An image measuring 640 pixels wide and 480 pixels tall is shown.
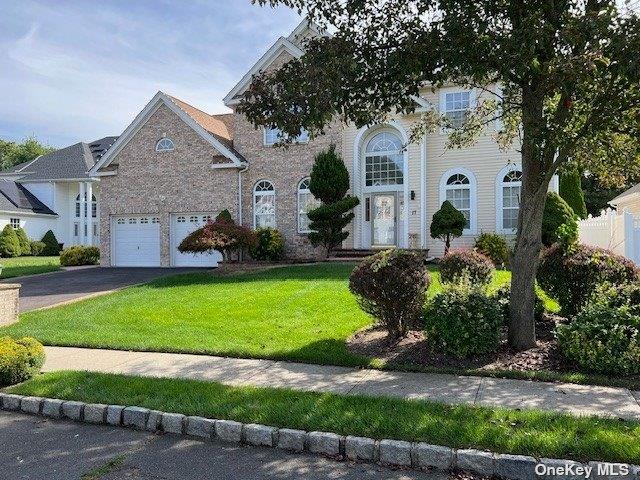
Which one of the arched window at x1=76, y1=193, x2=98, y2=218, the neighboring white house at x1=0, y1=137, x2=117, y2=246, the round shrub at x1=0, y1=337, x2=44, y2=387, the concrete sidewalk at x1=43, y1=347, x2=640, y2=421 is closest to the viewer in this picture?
the concrete sidewalk at x1=43, y1=347, x2=640, y2=421

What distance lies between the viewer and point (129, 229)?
76.1 feet

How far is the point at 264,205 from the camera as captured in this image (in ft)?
70.1

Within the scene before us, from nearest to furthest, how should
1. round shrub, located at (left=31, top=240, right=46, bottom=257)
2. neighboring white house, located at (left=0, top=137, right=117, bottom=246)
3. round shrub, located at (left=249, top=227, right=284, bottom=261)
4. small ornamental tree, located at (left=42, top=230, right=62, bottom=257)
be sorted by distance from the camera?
round shrub, located at (left=249, top=227, right=284, bottom=261), round shrub, located at (left=31, top=240, right=46, bottom=257), small ornamental tree, located at (left=42, top=230, right=62, bottom=257), neighboring white house, located at (left=0, top=137, right=117, bottom=246)

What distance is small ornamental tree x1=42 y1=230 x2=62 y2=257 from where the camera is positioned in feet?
114

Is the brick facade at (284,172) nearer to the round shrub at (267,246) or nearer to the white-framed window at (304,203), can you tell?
the white-framed window at (304,203)

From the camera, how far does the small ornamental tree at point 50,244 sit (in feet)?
114

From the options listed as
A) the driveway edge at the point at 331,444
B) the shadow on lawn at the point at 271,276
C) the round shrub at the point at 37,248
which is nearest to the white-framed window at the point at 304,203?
the shadow on lawn at the point at 271,276

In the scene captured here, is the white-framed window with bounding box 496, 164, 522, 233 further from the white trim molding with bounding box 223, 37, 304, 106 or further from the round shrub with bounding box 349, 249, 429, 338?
the round shrub with bounding box 349, 249, 429, 338

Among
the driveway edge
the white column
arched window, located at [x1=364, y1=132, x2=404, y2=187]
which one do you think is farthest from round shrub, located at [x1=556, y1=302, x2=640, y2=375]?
the white column

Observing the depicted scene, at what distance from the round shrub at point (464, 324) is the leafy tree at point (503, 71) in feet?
2.13

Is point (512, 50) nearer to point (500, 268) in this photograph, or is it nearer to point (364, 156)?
point (500, 268)

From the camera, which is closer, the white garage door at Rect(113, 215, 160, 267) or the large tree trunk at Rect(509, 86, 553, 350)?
the large tree trunk at Rect(509, 86, 553, 350)

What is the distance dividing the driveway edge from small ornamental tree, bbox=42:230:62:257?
33.3m

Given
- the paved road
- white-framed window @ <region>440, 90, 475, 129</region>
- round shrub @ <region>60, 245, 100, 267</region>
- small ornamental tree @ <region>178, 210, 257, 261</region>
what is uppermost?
white-framed window @ <region>440, 90, 475, 129</region>
